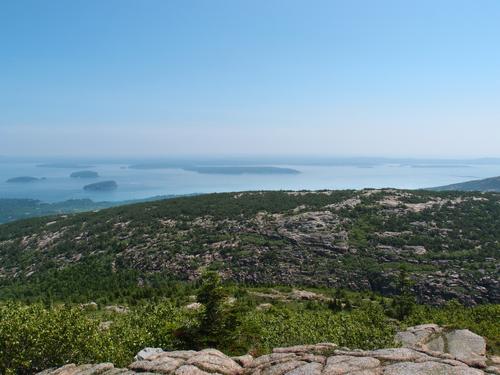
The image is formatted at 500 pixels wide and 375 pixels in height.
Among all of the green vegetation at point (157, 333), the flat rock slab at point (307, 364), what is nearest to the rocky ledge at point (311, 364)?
the flat rock slab at point (307, 364)

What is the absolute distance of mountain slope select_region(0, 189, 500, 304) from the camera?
2598 inches

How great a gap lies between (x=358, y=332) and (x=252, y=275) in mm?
45515

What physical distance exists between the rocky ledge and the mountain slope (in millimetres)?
46039

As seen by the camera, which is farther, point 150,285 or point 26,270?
point 26,270

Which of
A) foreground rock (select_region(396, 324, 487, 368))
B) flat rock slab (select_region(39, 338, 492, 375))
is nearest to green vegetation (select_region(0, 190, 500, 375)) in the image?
foreground rock (select_region(396, 324, 487, 368))

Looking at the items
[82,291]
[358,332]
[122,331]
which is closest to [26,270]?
[82,291]

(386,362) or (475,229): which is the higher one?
(386,362)

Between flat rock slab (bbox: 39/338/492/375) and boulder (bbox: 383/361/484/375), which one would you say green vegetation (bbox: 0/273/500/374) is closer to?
flat rock slab (bbox: 39/338/492/375)

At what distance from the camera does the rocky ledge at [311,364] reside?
581 inches

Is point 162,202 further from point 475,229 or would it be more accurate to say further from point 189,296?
point 475,229

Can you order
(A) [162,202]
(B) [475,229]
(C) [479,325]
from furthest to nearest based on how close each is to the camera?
1. (A) [162,202]
2. (B) [475,229]
3. (C) [479,325]

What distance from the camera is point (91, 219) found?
355 feet

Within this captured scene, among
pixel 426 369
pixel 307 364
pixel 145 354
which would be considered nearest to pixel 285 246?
pixel 145 354

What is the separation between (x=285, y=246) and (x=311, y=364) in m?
62.2
